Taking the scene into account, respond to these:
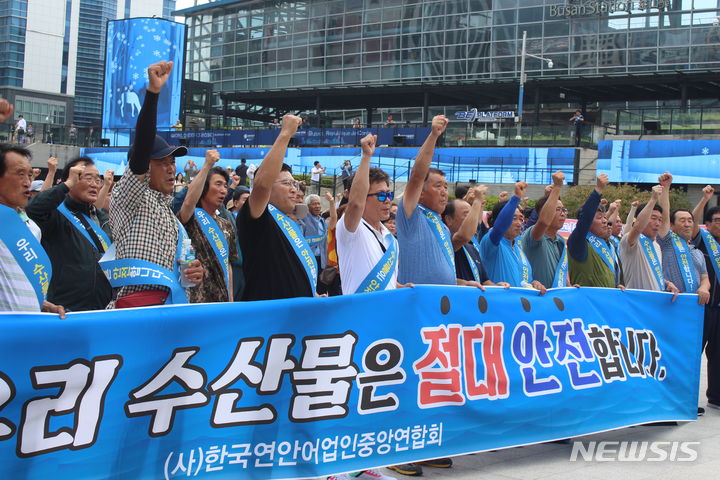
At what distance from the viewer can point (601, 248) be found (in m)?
7.03

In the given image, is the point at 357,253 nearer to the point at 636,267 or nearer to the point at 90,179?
the point at 90,179

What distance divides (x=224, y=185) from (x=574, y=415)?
2.89 metres

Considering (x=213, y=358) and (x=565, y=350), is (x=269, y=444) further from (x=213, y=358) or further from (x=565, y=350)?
(x=565, y=350)

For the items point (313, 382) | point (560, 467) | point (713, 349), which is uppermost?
point (313, 382)

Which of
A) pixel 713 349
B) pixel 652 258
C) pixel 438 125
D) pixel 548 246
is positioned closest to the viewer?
pixel 438 125

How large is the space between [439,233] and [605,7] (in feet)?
130

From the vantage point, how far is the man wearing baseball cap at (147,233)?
427 cm

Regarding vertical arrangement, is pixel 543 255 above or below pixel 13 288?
above

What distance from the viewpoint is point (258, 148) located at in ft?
125

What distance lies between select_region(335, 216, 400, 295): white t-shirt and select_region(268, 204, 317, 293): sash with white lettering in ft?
1.20

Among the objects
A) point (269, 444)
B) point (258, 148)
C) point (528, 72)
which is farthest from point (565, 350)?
point (528, 72)

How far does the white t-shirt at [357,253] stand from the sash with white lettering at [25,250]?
169 centimetres

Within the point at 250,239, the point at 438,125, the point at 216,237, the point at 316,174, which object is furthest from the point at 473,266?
the point at 316,174

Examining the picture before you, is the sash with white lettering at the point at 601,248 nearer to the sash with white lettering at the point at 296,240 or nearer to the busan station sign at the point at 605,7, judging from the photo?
the sash with white lettering at the point at 296,240
